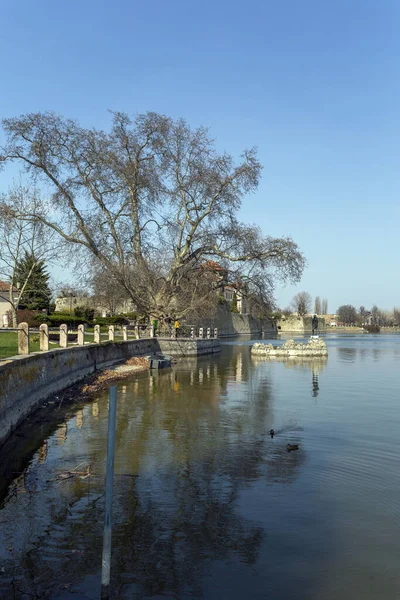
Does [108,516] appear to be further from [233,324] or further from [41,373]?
[233,324]

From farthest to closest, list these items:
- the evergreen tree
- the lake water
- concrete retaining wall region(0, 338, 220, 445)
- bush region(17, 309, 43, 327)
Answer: the evergreen tree
bush region(17, 309, 43, 327)
concrete retaining wall region(0, 338, 220, 445)
the lake water

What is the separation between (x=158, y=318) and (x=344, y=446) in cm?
3051

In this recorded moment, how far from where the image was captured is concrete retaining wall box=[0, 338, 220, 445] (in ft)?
36.6

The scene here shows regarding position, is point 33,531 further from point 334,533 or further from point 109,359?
point 109,359

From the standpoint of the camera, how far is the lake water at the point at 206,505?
5.62 m

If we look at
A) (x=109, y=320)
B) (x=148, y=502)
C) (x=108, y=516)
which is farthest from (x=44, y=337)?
(x=109, y=320)

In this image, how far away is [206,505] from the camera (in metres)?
7.70

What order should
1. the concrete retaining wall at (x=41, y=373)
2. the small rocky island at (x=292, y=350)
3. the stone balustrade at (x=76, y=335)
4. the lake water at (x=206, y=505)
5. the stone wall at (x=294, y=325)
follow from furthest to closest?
the stone wall at (x=294, y=325) → the small rocky island at (x=292, y=350) → the stone balustrade at (x=76, y=335) → the concrete retaining wall at (x=41, y=373) → the lake water at (x=206, y=505)

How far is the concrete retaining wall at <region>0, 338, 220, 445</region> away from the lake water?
491 mm

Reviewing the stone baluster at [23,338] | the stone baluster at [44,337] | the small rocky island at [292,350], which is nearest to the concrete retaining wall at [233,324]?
the small rocky island at [292,350]

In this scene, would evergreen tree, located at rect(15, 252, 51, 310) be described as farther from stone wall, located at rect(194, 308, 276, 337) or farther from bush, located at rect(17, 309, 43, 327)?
stone wall, located at rect(194, 308, 276, 337)

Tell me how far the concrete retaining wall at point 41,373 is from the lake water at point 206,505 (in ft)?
1.61

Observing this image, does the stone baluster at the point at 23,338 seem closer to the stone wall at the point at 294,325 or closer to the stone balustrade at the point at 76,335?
the stone balustrade at the point at 76,335

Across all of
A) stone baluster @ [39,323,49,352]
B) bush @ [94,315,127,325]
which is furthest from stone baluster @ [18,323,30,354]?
bush @ [94,315,127,325]
